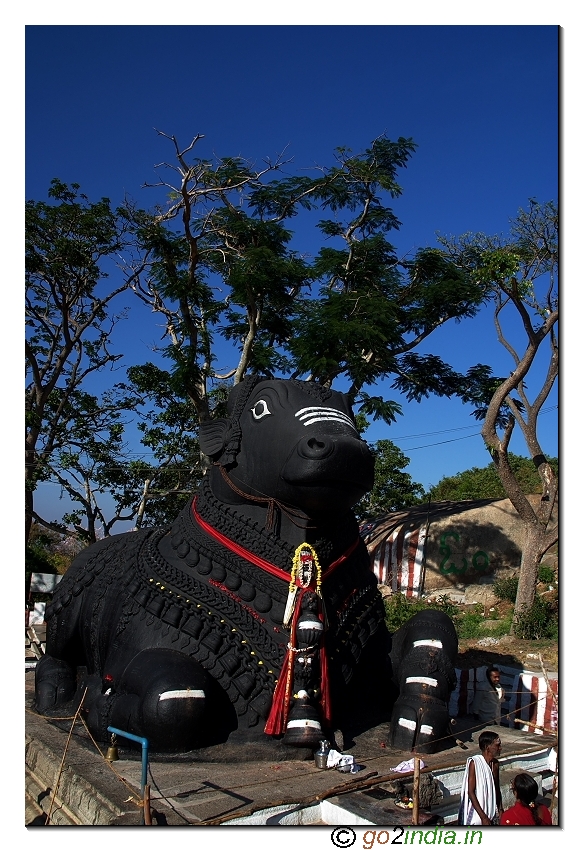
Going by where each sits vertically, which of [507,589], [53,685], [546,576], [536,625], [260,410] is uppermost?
[260,410]

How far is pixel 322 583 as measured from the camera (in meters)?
4.24

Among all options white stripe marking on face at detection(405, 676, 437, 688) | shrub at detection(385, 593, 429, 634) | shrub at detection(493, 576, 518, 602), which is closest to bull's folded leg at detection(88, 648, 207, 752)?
white stripe marking on face at detection(405, 676, 437, 688)

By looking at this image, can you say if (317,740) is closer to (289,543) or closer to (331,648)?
(331,648)

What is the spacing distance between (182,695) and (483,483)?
2084 cm

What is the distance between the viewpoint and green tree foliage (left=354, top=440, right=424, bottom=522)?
62.5 ft

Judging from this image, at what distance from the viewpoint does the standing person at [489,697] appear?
6.00m

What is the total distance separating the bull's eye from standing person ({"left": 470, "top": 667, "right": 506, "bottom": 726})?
10.6ft

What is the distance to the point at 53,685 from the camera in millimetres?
5148

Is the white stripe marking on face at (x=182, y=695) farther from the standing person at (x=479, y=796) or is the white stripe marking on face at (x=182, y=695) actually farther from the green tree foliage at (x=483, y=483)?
the green tree foliage at (x=483, y=483)

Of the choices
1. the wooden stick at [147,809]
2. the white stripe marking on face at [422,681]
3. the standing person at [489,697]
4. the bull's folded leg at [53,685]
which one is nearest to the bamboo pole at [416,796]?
the white stripe marking on face at [422,681]

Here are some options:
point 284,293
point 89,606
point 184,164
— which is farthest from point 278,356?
point 89,606

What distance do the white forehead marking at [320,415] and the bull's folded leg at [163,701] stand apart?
1.45m

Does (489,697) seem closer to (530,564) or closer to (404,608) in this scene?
(404,608)

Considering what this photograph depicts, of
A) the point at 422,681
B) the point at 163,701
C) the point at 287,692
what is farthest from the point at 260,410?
the point at 422,681
